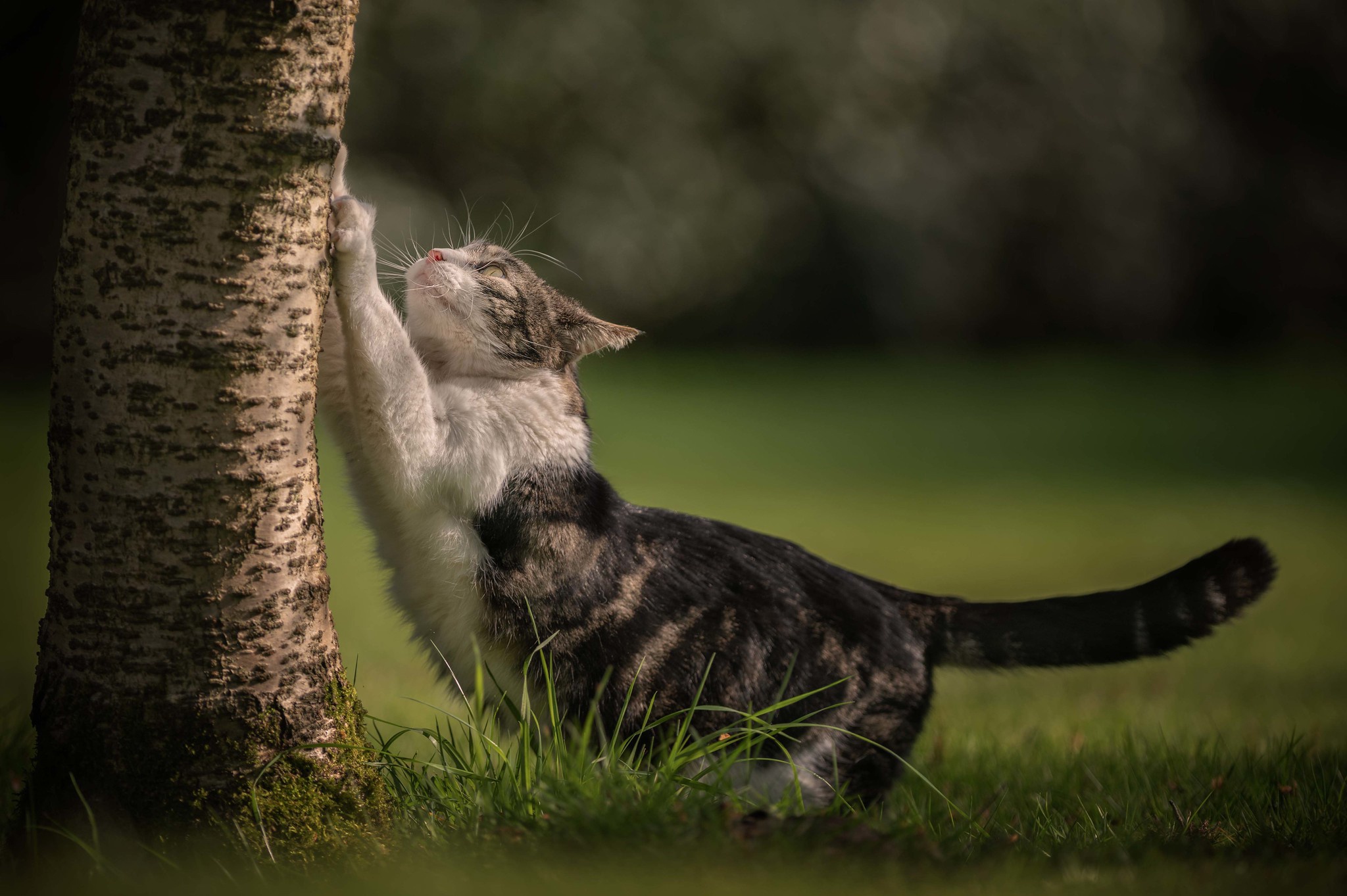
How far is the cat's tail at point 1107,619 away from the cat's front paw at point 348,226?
5.41 feet

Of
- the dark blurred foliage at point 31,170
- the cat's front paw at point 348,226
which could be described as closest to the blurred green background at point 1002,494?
the cat's front paw at point 348,226

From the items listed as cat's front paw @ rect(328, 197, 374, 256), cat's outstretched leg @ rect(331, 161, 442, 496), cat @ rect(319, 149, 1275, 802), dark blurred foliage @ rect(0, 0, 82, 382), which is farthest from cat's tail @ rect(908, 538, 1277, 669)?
dark blurred foliage @ rect(0, 0, 82, 382)

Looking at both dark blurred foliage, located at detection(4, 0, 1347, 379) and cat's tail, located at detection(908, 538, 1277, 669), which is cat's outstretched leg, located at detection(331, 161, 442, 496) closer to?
cat's tail, located at detection(908, 538, 1277, 669)

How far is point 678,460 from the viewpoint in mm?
8281

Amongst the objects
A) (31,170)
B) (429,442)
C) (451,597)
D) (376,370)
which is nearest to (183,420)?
(376,370)

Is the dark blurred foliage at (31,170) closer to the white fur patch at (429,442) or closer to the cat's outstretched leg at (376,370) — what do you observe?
the white fur patch at (429,442)

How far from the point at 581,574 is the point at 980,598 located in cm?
357

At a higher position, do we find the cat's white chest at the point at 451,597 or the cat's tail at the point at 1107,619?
the cat's tail at the point at 1107,619

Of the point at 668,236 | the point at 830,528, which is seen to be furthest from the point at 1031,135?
the point at 830,528

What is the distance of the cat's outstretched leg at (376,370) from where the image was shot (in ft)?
6.43

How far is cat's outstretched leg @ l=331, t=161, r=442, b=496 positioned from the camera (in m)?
1.96

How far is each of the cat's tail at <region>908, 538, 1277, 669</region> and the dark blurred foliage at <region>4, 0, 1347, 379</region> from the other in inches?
355

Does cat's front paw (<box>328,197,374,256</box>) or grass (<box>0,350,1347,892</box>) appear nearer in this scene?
grass (<box>0,350,1347,892</box>)

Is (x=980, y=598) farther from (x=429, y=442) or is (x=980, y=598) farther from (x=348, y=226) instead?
(x=348, y=226)
